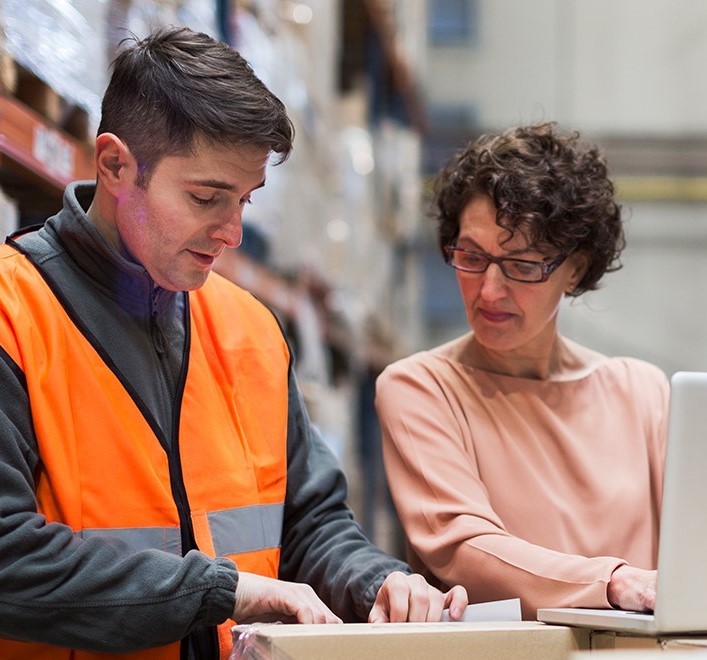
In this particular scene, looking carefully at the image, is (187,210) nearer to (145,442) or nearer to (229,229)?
(229,229)

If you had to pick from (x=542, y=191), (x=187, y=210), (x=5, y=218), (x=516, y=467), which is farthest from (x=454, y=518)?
(x=5, y=218)

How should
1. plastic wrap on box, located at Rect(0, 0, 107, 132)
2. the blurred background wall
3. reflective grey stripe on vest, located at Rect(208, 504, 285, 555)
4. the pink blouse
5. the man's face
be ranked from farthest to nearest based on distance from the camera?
the blurred background wall, plastic wrap on box, located at Rect(0, 0, 107, 132), the pink blouse, reflective grey stripe on vest, located at Rect(208, 504, 285, 555), the man's face

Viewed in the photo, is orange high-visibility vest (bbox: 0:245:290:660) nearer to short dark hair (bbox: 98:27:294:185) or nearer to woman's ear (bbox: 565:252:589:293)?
short dark hair (bbox: 98:27:294:185)

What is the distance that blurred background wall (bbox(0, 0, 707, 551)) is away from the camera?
313cm

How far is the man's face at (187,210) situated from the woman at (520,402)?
68cm

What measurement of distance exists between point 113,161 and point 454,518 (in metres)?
0.97

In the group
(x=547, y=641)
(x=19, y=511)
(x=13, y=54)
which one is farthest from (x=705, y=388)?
(x=13, y=54)

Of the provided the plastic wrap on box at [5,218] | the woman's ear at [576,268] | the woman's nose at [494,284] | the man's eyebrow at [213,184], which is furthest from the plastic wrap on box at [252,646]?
the woman's ear at [576,268]

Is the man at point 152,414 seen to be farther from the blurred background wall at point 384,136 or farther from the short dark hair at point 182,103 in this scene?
the blurred background wall at point 384,136

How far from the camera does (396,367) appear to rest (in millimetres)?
2697

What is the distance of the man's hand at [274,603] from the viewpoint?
6.43 ft

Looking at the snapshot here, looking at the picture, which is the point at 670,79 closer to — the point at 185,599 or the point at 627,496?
the point at 627,496

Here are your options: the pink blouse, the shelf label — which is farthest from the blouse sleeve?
the shelf label

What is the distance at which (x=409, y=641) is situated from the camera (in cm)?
186
